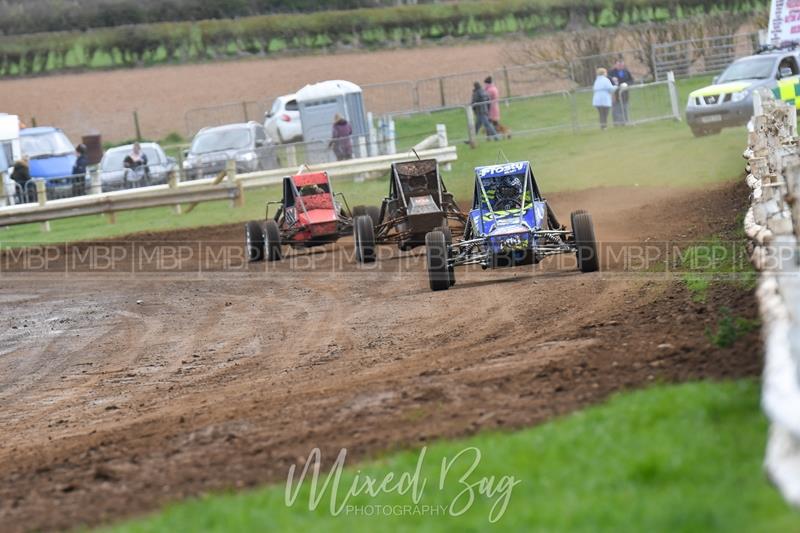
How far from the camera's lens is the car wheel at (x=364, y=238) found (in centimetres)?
1766

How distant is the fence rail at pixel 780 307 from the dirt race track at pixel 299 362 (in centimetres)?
39

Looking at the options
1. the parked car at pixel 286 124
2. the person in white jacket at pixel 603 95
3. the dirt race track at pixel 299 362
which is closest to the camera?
the dirt race track at pixel 299 362

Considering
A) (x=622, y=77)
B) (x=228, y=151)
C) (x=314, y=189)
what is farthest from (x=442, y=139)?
(x=314, y=189)

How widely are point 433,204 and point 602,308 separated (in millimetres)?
6005

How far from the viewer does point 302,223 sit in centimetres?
1928

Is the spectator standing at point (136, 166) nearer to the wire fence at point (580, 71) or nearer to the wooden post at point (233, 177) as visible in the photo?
the wooden post at point (233, 177)

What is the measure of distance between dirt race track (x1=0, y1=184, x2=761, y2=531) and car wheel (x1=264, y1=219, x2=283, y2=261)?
29cm

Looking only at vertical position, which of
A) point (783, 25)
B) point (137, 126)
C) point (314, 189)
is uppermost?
point (137, 126)

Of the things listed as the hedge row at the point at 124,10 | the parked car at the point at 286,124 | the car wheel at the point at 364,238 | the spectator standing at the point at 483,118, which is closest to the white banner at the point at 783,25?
the spectator standing at the point at 483,118

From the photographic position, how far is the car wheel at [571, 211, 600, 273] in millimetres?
13938

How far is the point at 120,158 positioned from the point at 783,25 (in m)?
15.6

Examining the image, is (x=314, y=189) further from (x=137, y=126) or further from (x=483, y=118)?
(x=137, y=126)

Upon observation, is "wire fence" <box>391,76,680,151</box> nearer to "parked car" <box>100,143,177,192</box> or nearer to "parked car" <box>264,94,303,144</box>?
"parked car" <box>264,94,303,144</box>

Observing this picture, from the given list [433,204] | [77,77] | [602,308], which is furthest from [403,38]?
[602,308]
